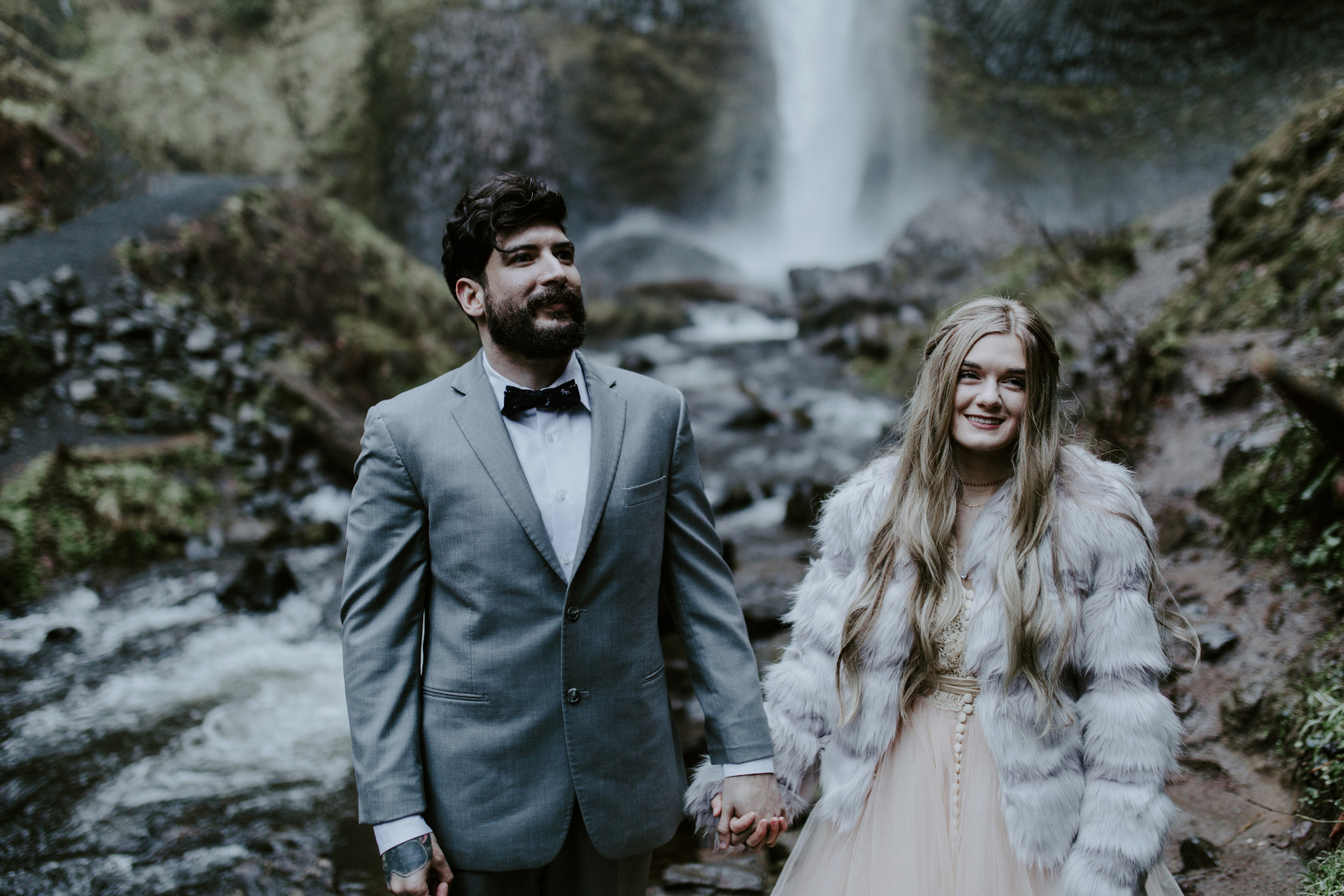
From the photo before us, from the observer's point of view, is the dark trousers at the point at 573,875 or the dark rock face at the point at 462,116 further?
the dark rock face at the point at 462,116

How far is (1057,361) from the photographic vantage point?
2262mm

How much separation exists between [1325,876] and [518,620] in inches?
102

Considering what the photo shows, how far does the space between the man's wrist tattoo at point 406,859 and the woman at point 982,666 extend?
25.4 inches

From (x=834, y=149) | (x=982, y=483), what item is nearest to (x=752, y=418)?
(x=982, y=483)

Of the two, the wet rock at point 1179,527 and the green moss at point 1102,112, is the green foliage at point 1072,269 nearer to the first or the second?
the green moss at point 1102,112

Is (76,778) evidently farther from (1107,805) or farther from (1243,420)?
(1243,420)

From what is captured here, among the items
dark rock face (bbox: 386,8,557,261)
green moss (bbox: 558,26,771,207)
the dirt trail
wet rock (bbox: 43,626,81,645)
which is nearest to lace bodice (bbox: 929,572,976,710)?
the dirt trail

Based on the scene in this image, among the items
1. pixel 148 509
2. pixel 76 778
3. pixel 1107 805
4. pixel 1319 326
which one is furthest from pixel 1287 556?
pixel 148 509

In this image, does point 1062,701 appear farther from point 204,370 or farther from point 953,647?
point 204,370

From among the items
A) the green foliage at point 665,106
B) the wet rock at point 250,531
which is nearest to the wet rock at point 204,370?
the wet rock at point 250,531

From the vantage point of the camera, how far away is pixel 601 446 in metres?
1.98

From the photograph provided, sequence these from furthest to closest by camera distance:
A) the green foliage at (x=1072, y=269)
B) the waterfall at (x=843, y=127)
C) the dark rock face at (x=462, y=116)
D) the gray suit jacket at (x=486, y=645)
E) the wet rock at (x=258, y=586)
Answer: the waterfall at (x=843, y=127) → the dark rock face at (x=462, y=116) → the green foliage at (x=1072, y=269) → the wet rock at (x=258, y=586) → the gray suit jacket at (x=486, y=645)

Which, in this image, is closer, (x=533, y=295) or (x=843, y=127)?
(x=533, y=295)

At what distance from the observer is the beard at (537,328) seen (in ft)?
6.41
